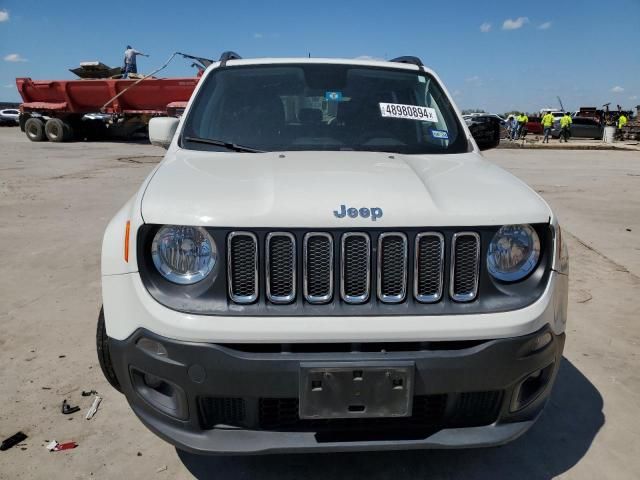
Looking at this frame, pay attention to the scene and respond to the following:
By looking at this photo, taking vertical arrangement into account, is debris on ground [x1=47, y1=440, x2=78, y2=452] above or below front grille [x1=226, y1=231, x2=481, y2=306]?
below

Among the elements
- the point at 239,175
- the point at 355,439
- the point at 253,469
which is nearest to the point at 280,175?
the point at 239,175

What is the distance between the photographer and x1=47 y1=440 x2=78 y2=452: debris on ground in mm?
2651

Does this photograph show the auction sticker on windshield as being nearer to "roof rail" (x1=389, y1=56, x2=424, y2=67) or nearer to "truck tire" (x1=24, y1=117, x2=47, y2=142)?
"roof rail" (x1=389, y1=56, x2=424, y2=67)

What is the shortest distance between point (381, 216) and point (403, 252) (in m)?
0.16

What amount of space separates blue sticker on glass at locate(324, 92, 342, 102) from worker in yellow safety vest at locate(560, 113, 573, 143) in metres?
31.7

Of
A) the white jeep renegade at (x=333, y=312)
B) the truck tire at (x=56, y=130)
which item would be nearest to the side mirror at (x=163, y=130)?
the white jeep renegade at (x=333, y=312)

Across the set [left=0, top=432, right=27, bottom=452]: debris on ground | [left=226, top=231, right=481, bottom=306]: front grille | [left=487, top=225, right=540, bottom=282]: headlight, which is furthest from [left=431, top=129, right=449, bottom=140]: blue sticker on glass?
[left=0, top=432, right=27, bottom=452]: debris on ground

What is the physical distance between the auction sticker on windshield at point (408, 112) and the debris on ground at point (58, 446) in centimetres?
245

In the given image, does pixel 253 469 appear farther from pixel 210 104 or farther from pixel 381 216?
pixel 210 104

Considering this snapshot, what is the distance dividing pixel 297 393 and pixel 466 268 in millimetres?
801

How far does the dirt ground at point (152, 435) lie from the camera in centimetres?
254

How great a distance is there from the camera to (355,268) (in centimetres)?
209

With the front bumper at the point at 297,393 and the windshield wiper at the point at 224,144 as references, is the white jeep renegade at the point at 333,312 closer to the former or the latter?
the front bumper at the point at 297,393

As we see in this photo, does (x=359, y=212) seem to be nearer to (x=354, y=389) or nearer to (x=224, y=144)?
(x=354, y=389)
